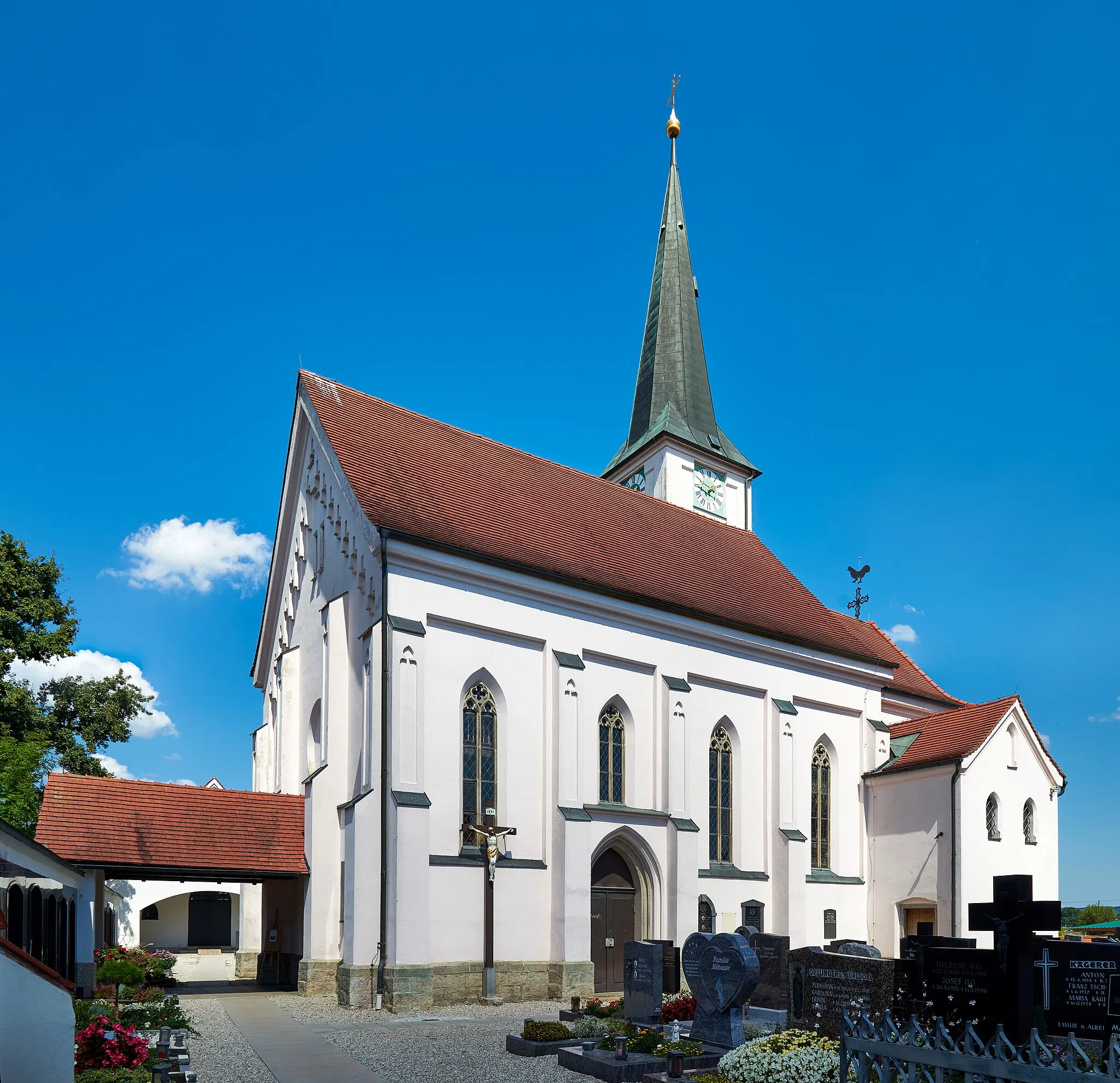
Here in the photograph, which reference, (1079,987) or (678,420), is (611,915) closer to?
(1079,987)

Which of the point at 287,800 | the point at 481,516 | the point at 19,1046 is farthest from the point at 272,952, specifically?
the point at 19,1046

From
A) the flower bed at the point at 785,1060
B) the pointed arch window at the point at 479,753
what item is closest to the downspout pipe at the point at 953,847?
the pointed arch window at the point at 479,753

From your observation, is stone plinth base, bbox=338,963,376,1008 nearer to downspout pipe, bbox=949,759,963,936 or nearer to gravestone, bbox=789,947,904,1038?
gravestone, bbox=789,947,904,1038

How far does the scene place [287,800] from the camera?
22516mm

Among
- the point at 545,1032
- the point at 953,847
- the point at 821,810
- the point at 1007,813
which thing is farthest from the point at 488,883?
the point at 1007,813

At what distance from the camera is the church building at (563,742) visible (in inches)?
795

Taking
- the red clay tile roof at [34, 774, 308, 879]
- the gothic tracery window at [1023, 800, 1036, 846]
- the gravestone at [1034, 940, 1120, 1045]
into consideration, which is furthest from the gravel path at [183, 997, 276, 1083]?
the gothic tracery window at [1023, 800, 1036, 846]

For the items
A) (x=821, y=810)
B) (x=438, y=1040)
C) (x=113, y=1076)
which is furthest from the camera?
(x=821, y=810)

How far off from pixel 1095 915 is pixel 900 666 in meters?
13.8

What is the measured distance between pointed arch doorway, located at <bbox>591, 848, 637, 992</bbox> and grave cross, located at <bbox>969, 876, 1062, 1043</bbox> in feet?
39.9

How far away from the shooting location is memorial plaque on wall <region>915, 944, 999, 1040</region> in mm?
10984

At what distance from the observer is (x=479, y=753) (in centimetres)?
2142

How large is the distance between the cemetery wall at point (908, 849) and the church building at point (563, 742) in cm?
7

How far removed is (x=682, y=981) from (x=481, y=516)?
38.4ft
